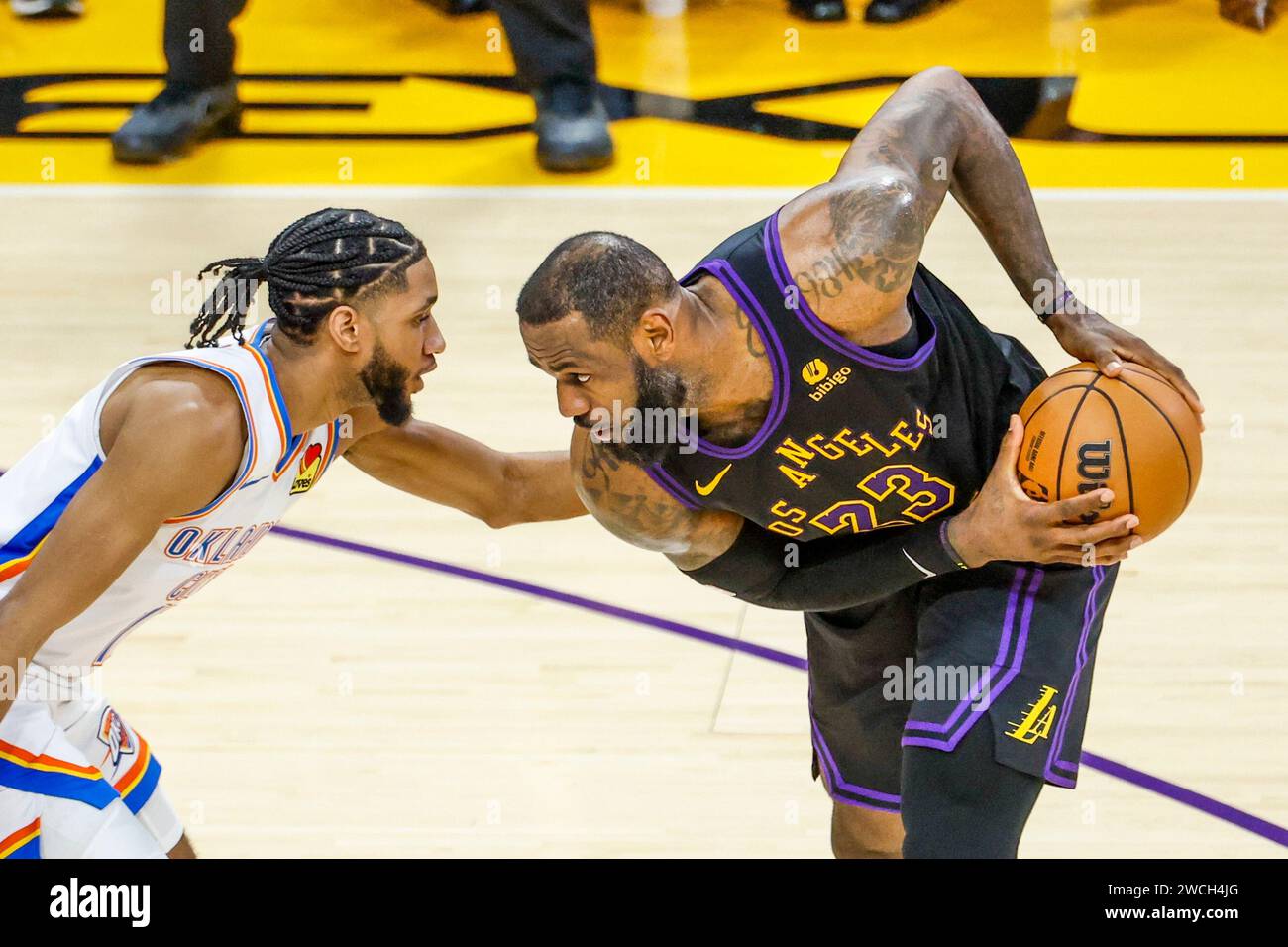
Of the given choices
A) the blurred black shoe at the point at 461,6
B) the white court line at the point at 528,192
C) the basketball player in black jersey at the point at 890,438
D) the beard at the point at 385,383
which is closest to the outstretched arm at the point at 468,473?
the beard at the point at 385,383

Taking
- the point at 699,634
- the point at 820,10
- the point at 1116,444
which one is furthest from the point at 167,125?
the point at 1116,444

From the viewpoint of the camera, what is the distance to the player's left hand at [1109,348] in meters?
3.54

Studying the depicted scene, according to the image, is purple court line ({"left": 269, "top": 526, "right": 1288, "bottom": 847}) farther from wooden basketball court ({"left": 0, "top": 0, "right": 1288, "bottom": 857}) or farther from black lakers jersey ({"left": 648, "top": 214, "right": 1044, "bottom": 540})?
black lakers jersey ({"left": 648, "top": 214, "right": 1044, "bottom": 540})

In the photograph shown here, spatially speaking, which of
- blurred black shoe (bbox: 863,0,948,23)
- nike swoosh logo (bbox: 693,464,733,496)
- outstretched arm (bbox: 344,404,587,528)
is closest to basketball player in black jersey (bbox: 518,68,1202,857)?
nike swoosh logo (bbox: 693,464,733,496)

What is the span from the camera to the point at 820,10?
11477 millimetres

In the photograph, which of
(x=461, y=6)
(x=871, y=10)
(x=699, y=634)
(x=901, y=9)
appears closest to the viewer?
(x=699, y=634)

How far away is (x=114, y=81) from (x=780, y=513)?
891 cm

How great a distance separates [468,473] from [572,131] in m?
6.44

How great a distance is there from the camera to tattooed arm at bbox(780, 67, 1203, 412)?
11.2ft

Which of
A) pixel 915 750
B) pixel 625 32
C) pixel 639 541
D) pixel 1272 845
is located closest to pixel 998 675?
pixel 915 750

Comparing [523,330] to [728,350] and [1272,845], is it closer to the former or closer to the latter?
[728,350]

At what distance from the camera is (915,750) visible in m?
3.46

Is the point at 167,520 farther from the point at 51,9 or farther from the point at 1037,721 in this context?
the point at 51,9
